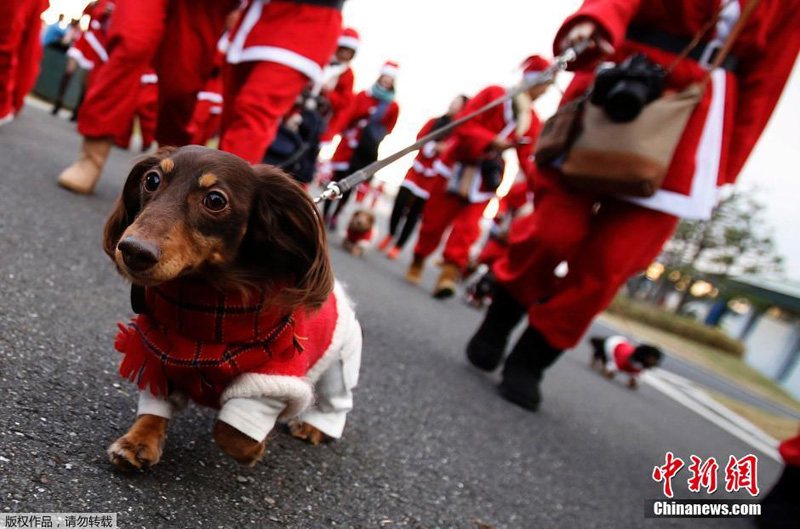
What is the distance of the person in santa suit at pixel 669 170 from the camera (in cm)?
269

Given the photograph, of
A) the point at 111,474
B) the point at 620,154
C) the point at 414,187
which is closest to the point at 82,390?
the point at 111,474

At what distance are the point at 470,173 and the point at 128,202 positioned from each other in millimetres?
4898

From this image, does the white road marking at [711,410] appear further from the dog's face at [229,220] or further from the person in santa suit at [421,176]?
the dog's face at [229,220]

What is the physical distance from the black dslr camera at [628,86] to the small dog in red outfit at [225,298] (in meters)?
1.73

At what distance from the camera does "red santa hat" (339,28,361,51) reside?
688cm

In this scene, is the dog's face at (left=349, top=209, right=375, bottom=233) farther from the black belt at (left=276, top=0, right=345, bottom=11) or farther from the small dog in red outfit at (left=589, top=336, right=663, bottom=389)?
the black belt at (left=276, top=0, right=345, bottom=11)

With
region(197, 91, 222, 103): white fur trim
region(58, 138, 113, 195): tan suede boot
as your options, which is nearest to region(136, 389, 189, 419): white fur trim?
region(58, 138, 113, 195): tan suede boot

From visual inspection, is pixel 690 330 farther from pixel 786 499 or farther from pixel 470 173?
pixel 786 499

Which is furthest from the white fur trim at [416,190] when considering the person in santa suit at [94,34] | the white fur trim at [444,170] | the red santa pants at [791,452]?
the red santa pants at [791,452]

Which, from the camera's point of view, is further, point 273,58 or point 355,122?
point 355,122

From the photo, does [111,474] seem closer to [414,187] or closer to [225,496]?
[225,496]

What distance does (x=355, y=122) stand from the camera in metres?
8.35

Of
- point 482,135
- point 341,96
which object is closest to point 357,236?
point 341,96

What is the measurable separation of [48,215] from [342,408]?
2.14 meters
